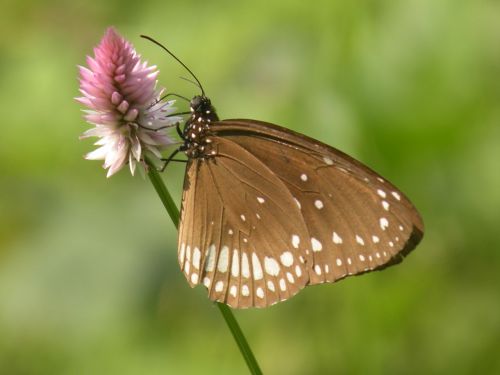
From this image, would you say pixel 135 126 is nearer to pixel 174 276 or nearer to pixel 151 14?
pixel 174 276

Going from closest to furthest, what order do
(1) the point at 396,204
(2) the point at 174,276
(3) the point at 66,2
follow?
(1) the point at 396,204 → (2) the point at 174,276 → (3) the point at 66,2

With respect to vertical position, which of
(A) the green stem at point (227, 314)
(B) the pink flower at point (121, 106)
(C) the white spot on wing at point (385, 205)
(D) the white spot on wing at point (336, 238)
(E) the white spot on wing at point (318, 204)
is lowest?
(A) the green stem at point (227, 314)

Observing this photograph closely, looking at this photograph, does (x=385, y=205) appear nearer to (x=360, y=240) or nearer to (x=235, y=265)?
(x=360, y=240)

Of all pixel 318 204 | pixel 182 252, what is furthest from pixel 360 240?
pixel 182 252

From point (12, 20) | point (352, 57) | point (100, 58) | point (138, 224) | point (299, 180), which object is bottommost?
point (299, 180)

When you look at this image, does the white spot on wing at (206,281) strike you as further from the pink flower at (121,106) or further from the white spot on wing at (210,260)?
the pink flower at (121,106)

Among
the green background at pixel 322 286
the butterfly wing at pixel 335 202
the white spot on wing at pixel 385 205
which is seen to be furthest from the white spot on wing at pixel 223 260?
the green background at pixel 322 286

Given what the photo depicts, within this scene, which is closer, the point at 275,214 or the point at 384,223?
the point at 384,223

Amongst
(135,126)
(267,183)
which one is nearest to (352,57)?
(267,183)
